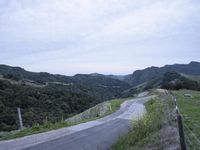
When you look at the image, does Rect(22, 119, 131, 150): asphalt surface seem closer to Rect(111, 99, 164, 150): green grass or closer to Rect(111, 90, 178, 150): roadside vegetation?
Rect(111, 99, 164, 150): green grass

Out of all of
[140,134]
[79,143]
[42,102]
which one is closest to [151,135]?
[140,134]

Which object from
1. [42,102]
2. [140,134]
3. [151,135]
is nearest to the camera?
[151,135]

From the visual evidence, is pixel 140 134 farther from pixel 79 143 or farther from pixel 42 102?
pixel 42 102

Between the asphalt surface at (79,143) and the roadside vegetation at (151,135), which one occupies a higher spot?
the roadside vegetation at (151,135)

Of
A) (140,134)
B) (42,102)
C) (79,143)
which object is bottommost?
(79,143)

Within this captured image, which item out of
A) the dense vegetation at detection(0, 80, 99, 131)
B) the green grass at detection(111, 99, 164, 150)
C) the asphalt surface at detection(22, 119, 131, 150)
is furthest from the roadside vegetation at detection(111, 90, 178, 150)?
the dense vegetation at detection(0, 80, 99, 131)

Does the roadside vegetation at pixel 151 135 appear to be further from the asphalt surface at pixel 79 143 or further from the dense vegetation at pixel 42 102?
the dense vegetation at pixel 42 102

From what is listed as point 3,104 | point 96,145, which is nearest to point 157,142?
point 96,145

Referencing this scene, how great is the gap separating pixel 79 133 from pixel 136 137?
24.7 feet

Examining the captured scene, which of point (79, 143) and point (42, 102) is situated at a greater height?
point (42, 102)

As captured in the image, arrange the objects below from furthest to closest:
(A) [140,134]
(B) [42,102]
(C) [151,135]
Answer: (B) [42,102] < (A) [140,134] < (C) [151,135]

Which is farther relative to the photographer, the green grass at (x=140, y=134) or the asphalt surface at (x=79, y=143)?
the asphalt surface at (x=79, y=143)

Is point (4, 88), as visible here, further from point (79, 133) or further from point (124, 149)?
point (124, 149)

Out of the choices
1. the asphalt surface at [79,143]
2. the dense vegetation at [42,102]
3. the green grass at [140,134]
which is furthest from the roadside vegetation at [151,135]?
the dense vegetation at [42,102]
